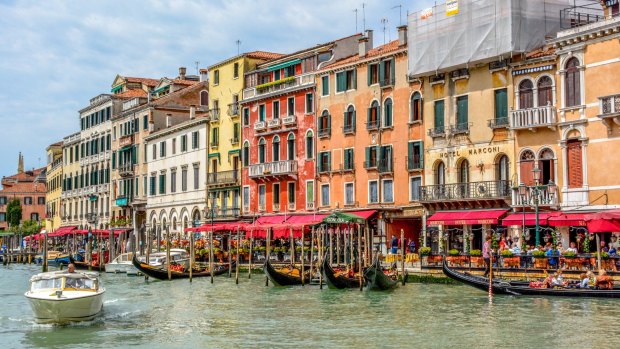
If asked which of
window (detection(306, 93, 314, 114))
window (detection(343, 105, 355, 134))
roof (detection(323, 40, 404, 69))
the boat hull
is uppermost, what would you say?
roof (detection(323, 40, 404, 69))

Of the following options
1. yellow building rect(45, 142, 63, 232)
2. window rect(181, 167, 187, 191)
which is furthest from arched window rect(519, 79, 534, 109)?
A: yellow building rect(45, 142, 63, 232)

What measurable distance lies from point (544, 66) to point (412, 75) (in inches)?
238

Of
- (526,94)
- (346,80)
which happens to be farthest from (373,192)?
(526,94)

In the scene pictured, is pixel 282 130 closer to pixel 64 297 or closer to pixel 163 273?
pixel 163 273

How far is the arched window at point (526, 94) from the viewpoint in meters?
31.2

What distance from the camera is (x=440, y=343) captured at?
1814 cm

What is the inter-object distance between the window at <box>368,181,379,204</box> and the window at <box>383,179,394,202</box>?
387 millimetres

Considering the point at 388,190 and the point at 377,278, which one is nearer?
the point at 377,278

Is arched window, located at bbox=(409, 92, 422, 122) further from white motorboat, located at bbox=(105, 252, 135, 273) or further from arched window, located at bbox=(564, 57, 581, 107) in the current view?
white motorboat, located at bbox=(105, 252, 135, 273)

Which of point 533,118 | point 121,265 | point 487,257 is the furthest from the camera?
point 121,265

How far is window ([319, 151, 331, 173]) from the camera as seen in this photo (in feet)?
133

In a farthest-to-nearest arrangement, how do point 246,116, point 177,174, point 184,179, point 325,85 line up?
point 177,174
point 184,179
point 246,116
point 325,85

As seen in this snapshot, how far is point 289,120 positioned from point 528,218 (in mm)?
14996

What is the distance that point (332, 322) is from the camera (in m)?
21.3
